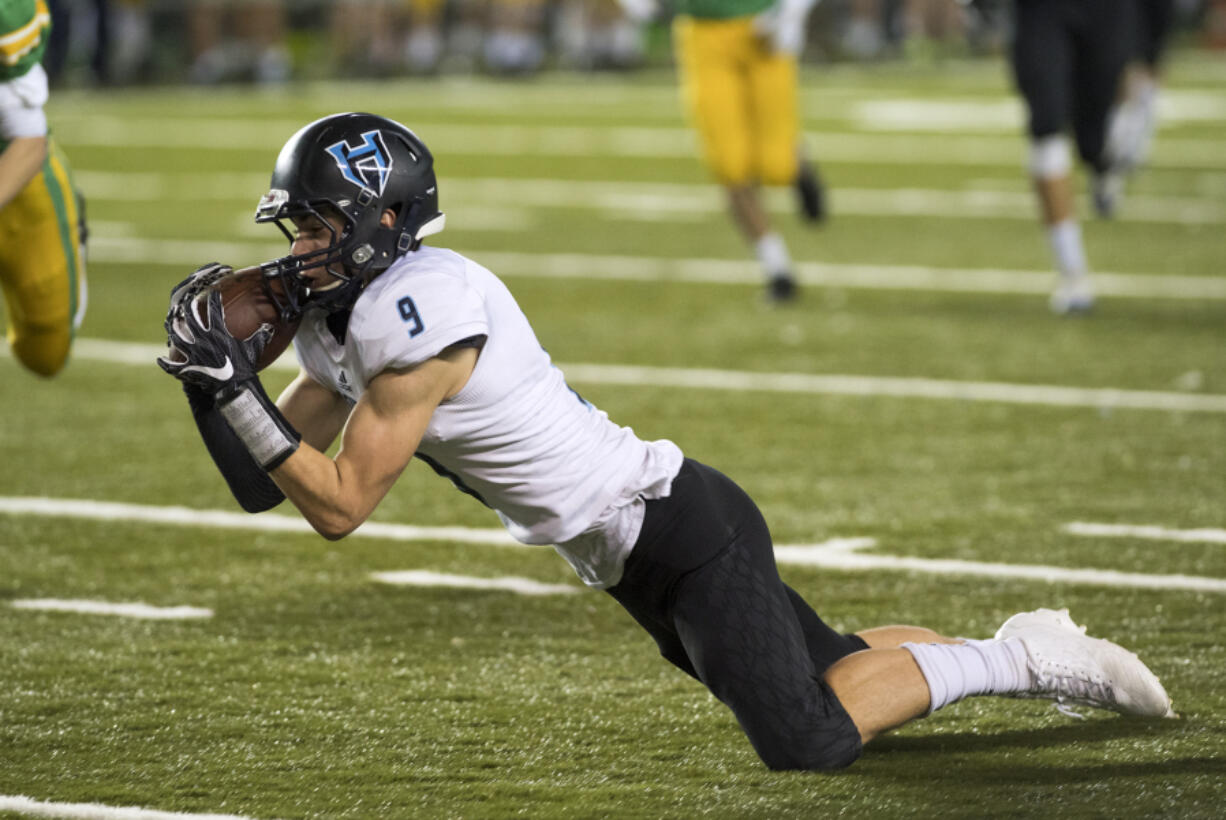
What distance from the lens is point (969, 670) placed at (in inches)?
126

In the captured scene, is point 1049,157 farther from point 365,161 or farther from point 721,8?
point 365,161

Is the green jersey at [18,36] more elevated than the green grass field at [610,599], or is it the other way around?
the green jersey at [18,36]

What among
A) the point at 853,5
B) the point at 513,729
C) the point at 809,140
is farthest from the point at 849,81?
the point at 513,729

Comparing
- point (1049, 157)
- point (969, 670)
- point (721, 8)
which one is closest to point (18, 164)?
point (969, 670)

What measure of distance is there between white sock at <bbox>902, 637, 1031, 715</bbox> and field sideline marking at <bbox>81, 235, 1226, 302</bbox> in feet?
16.3

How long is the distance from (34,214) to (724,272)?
4482mm

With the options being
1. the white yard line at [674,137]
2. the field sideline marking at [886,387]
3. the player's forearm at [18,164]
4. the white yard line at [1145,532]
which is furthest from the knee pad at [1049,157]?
the white yard line at [674,137]

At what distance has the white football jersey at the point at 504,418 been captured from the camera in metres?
3.00

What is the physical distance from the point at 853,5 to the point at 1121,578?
71.9 ft

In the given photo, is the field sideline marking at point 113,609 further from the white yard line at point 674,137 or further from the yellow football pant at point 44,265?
the white yard line at point 674,137

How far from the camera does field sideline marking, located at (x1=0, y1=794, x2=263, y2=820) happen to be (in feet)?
9.59

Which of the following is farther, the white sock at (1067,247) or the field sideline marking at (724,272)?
the field sideline marking at (724,272)

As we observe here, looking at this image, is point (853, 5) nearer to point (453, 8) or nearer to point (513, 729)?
point (453, 8)

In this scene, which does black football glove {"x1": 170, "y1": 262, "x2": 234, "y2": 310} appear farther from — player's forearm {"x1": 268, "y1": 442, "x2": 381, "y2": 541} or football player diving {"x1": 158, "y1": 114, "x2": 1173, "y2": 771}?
player's forearm {"x1": 268, "y1": 442, "x2": 381, "y2": 541}
